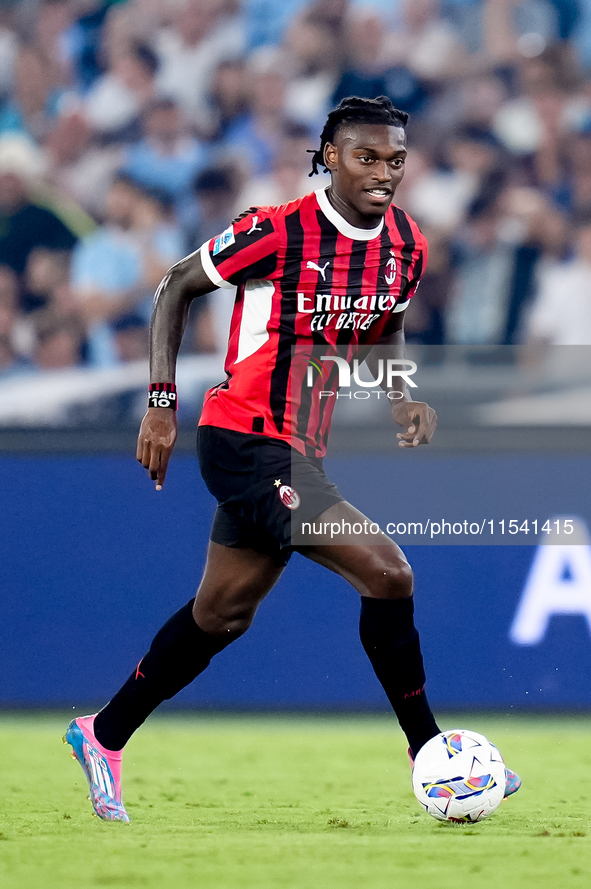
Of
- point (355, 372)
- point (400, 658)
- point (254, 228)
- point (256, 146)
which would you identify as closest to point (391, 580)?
point (400, 658)

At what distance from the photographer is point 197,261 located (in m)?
3.29

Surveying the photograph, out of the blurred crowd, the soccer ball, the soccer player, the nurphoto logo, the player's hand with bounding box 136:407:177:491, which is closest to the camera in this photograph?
the soccer ball

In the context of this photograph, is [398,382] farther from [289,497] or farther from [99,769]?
[99,769]

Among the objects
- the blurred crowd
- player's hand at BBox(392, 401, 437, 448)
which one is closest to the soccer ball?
player's hand at BBox(392, 401, 437, 448)

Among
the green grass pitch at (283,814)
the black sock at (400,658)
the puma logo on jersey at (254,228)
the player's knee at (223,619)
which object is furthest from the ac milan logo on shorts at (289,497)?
the green grass pitch at (283,814)

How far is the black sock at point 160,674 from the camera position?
10.9 ft

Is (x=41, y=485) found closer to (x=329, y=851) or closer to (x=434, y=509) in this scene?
(x=434, y=509)

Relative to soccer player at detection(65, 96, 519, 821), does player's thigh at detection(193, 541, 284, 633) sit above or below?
below

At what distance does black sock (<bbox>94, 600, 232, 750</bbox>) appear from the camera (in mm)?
3326

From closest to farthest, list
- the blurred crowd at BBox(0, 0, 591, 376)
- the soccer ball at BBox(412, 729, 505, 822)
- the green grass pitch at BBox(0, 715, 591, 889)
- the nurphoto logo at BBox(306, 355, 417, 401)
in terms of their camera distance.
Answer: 1. the green grass pitch at BBox(0, 715, 591, 889)
2. the soccer ball at BBox(412, 729, 505, 822)
3. the nurphoto logo at BBox(306, 355, 417, 401)
4. the blurred crowd at BBox(0, 0, 591, 376)

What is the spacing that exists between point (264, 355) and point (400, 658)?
3.08 ft

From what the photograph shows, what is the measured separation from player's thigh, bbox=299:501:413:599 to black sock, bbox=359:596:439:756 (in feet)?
0.15

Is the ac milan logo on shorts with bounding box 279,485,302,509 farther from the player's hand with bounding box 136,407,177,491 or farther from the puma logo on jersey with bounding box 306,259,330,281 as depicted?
the puma logo on jersey with bounding box 306,259,330,281

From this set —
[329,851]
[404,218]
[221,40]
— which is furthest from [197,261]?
[221,40]
